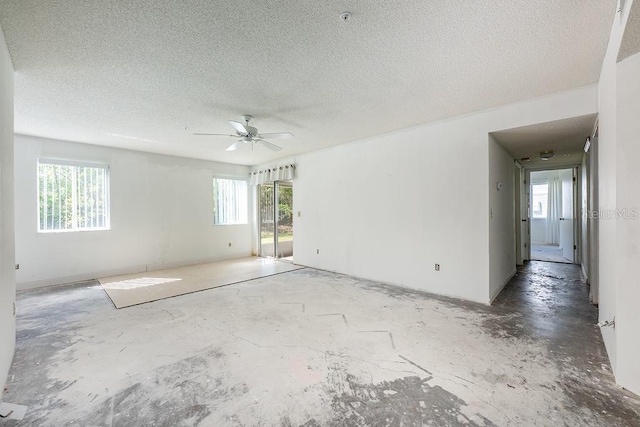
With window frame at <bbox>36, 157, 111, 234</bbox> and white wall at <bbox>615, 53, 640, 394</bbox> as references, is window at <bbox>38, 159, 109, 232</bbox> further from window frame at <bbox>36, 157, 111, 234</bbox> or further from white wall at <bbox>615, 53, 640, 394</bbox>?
white wall at <bbox>615, 53, 640, 394</bbox>

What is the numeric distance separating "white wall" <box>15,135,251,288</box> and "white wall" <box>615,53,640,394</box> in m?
6.48

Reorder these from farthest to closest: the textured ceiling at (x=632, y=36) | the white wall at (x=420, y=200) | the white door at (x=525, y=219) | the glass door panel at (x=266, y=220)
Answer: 1. the glass door panel at (x=266, y=220)
2. the white door at (x=525, y=219)
3. the white wall at (x=420, y=200)
4. the textured ceiling at (x=632, y=36)

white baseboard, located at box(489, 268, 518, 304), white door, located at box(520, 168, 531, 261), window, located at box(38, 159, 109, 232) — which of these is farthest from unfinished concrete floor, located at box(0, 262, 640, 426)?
white door, located at box(520, 168, 531, 261)

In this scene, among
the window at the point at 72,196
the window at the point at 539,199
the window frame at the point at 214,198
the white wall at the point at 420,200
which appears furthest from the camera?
the window at the point at 539,199

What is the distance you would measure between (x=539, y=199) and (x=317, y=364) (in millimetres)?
9780

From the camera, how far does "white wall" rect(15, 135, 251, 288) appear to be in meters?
4.29

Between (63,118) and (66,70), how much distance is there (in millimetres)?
1620

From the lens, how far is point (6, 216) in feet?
6.75

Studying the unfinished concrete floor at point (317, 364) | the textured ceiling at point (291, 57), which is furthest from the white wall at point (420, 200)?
the unfinished concrete floor at point (317, 364)

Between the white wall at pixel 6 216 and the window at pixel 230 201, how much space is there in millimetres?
4405

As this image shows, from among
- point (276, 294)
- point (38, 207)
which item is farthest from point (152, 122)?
point (276, 294)

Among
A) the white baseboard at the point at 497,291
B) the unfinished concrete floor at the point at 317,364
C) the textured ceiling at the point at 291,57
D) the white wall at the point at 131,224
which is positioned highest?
the textured ceiling at the point at 291,57

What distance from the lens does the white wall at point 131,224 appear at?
4.29 m

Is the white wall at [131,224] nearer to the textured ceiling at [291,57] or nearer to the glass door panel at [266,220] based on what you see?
the glass door panel at [266,220]
